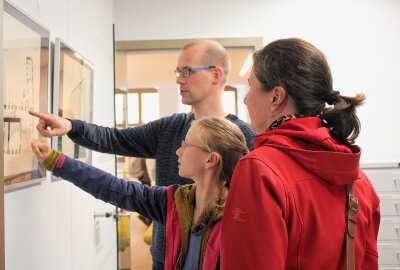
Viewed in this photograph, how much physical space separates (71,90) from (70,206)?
1.64ft

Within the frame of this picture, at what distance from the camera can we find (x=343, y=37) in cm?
288

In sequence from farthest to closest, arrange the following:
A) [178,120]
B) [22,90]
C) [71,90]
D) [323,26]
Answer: [323,26] → [178,120] → [71,90] → [22,90]

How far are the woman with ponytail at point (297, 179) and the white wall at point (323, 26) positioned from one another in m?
2.04

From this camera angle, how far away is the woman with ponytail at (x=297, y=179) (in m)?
0.76

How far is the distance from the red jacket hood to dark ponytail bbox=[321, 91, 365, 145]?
2.0 inches

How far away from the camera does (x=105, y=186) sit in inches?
50.1

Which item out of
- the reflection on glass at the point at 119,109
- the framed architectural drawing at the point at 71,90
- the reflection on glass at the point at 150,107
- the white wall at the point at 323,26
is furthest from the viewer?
the reflection on glass at the point at 150,107

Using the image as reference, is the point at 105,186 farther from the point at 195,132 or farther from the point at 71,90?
the point at 71,90

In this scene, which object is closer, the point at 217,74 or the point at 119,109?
the point at 217,74

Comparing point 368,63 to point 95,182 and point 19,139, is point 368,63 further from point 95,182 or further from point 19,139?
point 19,139

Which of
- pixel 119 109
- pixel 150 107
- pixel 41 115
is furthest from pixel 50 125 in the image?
pixel 150 107

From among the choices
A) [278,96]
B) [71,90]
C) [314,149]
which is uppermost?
[71,90]

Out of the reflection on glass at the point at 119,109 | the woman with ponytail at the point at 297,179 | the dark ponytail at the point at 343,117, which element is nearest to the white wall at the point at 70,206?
the reflection on glass at the point at 119,109

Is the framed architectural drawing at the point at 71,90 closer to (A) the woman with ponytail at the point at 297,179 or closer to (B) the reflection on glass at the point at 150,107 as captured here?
(A) the woman with ponytail at the point at 297,179
